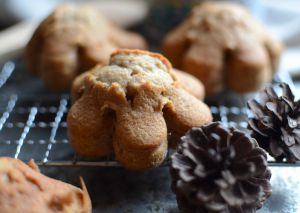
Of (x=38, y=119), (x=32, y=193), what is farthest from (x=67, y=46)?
(x=32, y=193)

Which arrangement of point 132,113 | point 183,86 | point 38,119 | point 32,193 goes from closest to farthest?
point 32,193 → point 132,113 → point 183,86 → point 38,119

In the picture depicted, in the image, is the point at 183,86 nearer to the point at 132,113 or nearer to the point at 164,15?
the point at 132,113

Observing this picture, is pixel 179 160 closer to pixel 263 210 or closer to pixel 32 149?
pixel 263 210

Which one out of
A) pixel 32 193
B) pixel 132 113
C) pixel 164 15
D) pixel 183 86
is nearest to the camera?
pixel 32 193

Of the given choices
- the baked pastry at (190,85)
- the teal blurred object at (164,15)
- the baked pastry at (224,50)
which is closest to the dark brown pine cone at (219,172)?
the baked pastry at (190,85)

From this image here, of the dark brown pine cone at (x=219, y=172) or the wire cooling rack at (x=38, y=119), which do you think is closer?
the dark brown pine cone at (x=219, y=172)

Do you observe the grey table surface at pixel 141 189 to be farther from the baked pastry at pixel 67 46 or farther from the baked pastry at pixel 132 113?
the baked pastry at pixel 67 46

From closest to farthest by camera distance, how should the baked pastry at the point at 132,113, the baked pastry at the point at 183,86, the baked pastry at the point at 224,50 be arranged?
the baked pastry at the point at 132,113, the baked pastry at the point at 183,86, the baked pastry at the point at 224,50
